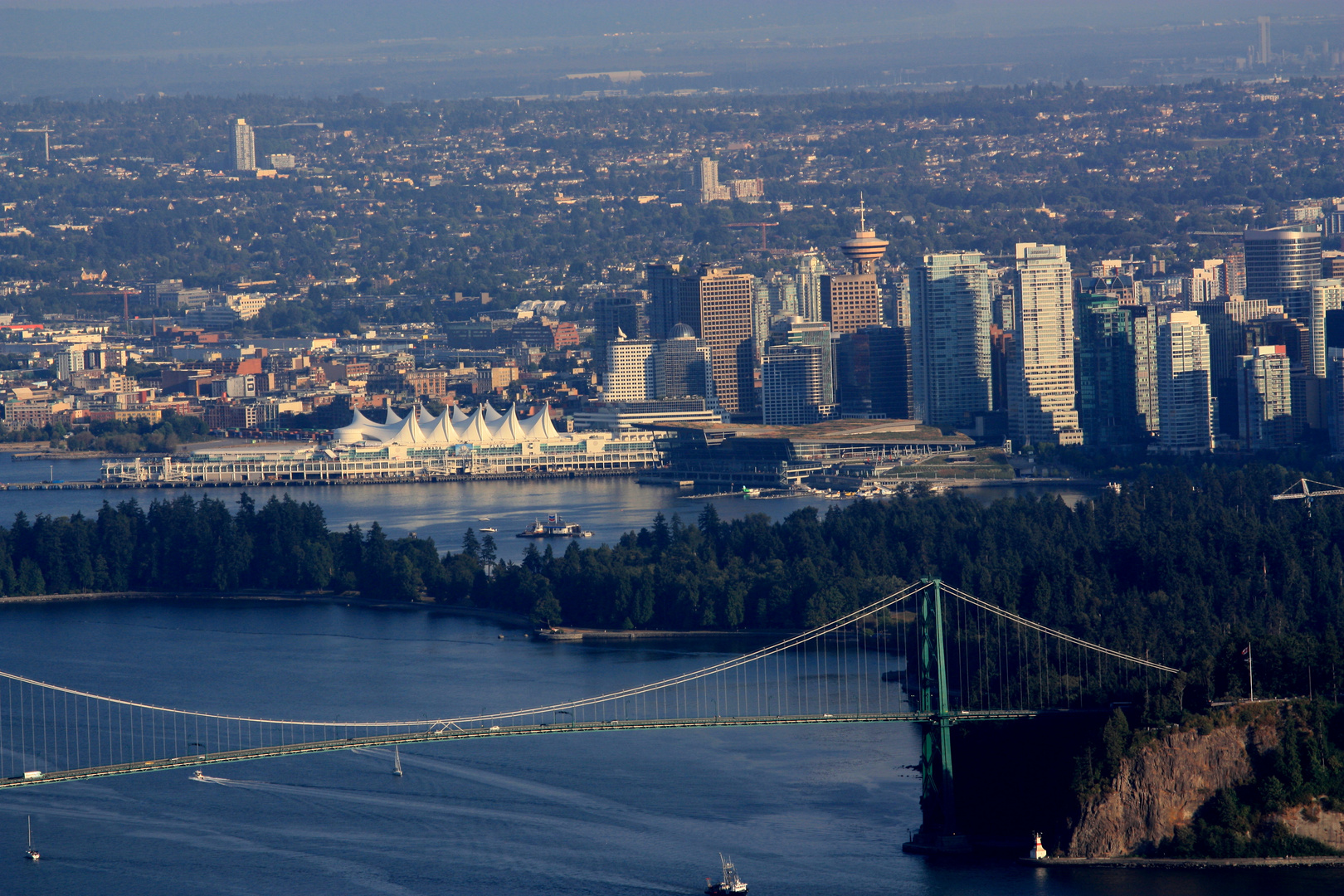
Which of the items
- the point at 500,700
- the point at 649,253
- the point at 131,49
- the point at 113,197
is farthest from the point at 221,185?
the point at 500,700

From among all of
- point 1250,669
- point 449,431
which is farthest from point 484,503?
point 1250,669

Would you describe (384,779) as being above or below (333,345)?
below

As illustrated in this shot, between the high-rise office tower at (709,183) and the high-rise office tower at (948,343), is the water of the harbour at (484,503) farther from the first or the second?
the high-rise office tower at (709,183)

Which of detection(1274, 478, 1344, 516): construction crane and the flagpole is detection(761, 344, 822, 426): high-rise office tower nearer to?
detection(1274, 478, 1344, 516): construction crane

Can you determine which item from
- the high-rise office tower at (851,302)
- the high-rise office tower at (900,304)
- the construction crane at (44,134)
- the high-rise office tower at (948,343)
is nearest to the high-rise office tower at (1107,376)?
the high-rise office tower at (948,343)

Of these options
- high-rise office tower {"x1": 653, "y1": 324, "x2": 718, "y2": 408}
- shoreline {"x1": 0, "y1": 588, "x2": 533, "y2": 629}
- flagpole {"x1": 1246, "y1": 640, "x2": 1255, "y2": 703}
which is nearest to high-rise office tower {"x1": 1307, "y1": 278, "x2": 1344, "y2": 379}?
high-rise office tower {"x1": 653, "y1": 324, "x2": 718, "y2": 408}

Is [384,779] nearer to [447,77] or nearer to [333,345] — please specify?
[333,345]
